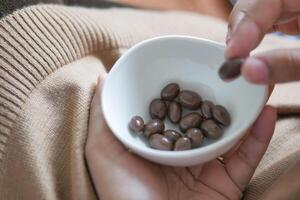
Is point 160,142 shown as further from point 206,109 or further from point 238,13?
point 238,13

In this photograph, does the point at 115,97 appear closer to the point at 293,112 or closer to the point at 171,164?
the point at 171,164

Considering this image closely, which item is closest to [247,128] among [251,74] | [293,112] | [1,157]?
[251,74]

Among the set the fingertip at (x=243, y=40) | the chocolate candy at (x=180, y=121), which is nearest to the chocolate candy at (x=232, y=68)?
the fingertip at (x=243, y=40)

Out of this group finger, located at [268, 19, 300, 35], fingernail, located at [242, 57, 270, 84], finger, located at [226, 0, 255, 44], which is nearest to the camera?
fingernail, located at [242, 57, 270, 84]

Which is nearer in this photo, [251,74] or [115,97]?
[251,74]

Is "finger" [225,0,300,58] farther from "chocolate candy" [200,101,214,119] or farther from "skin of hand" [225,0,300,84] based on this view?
"chocolate candy" [200,101,214,119]

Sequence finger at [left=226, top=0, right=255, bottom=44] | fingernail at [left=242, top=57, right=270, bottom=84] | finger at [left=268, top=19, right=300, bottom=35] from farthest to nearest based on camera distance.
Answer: finger at [left=268, top=19, right=300, bottom=35] → finger at [left=226, top=0, right=255, bottom=44] → fingernail at [left=242, top=57, right=270, bottom=84]

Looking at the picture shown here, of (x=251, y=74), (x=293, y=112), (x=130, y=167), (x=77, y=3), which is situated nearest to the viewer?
(x=251, y=74)

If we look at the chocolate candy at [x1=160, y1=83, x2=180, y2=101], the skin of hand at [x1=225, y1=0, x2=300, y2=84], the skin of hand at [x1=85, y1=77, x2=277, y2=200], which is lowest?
the skin of hand at [x1=85, y1=77, x2=277, y2=200]

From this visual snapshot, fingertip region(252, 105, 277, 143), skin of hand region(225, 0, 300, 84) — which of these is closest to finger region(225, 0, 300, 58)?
skin of hand region(225, 0, 300, 84)
